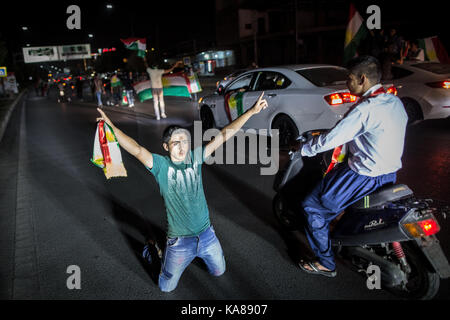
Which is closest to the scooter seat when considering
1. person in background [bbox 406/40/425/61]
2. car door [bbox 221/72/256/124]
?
car door [bbox 221/72/256/124]

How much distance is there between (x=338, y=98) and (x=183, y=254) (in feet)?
15.2

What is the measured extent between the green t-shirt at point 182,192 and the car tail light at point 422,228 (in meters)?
1.57

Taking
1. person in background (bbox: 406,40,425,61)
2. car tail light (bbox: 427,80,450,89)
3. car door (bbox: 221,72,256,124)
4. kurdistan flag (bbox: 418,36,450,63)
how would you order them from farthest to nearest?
1. person in background (bbox: 406,40,425,61)
2. kurdistan flag (bbox: 418,36,450,63)
3. car door (bbox: 221,72,256,124)
4. car tail light (bbox: 427,80,450,89)

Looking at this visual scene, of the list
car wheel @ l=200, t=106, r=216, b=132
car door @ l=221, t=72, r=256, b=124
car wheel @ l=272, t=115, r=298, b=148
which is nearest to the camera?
car wheel @ l=272, t=115, r=298, b=148

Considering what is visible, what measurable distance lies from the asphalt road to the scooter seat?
2.56 feet

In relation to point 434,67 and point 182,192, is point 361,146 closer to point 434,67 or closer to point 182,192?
point 182,192

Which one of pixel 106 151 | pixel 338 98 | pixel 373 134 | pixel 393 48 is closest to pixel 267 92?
pixel 338 98

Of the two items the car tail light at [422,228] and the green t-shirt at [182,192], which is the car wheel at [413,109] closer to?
the car tail light at [422,228]

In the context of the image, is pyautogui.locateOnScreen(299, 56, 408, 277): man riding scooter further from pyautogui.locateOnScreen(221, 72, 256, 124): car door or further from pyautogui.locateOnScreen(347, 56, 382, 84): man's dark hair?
pyautogui.locateOnScreen(221, 72, 256, 124): car door

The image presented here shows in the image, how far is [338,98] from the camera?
648 cm

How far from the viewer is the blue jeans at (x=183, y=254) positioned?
116 inches

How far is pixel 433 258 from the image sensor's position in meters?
2.52

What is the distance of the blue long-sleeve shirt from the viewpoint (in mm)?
2633
